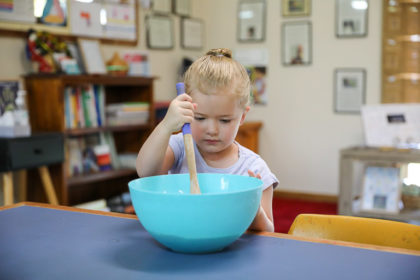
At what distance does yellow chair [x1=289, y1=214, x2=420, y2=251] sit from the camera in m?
1.07

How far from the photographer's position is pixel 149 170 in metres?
1.16

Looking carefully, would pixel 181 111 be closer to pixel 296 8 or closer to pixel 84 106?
pixel 84 106

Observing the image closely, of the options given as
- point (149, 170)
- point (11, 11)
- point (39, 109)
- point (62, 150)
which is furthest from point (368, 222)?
point (11, 11)

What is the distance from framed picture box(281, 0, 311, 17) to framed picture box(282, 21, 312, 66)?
3.5 inches

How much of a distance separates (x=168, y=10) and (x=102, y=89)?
1.47 metres

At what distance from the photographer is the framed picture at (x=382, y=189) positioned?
137 inches

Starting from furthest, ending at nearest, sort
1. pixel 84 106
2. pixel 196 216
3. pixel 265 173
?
1. pixel 84 106
2. pixel 265 173
3. pixel 196 216

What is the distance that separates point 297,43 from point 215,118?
3860 mm

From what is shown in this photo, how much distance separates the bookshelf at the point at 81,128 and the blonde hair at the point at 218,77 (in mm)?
2024

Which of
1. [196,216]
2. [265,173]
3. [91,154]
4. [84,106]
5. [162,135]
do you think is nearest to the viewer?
[196,216]

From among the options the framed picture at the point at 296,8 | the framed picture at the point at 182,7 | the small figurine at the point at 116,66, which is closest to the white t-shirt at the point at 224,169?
the small figurine at the point at 116,66

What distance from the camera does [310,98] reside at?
4781 mm

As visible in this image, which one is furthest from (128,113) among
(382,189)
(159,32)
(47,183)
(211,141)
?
(211,141)

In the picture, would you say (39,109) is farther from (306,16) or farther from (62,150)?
(306,16)
